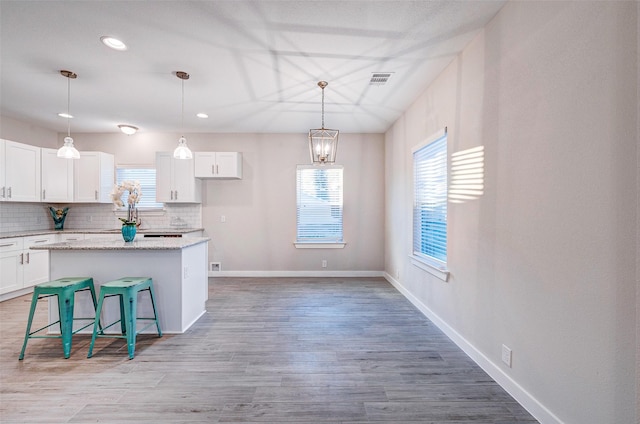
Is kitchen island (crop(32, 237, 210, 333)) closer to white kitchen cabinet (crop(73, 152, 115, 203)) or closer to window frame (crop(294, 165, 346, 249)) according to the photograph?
white kitchen cabinet (crop(73, 152, 115, 203))

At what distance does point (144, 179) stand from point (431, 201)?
5.16 metres

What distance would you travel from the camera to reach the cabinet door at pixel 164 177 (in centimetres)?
521

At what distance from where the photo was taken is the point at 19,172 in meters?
4.42

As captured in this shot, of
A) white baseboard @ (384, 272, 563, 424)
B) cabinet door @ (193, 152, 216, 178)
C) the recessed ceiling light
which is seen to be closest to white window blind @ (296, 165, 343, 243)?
A: cabinet door @ (193, 152, 216, 178)

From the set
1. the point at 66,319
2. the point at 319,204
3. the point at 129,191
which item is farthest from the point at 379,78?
the point at 66,319

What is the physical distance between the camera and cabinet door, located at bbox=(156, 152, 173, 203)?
5.21 meters

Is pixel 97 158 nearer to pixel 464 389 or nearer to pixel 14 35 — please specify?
pixel 14 35

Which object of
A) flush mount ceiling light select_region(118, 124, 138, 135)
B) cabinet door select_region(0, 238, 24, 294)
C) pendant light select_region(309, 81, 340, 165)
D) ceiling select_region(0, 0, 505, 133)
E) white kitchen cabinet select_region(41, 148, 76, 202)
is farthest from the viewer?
flush mount ceiling light select_region(118, 124, 138, 135)

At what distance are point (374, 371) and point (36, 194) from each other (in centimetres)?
581

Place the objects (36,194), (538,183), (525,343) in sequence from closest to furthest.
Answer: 1. (538,183)
2. (525,343)
3. (36,194)

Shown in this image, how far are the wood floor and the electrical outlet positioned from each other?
211mm

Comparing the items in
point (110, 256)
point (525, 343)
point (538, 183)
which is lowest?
point (525, 343)

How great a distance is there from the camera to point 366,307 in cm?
380

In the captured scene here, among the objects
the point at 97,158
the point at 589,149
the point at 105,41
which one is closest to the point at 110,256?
the point at 105,41
